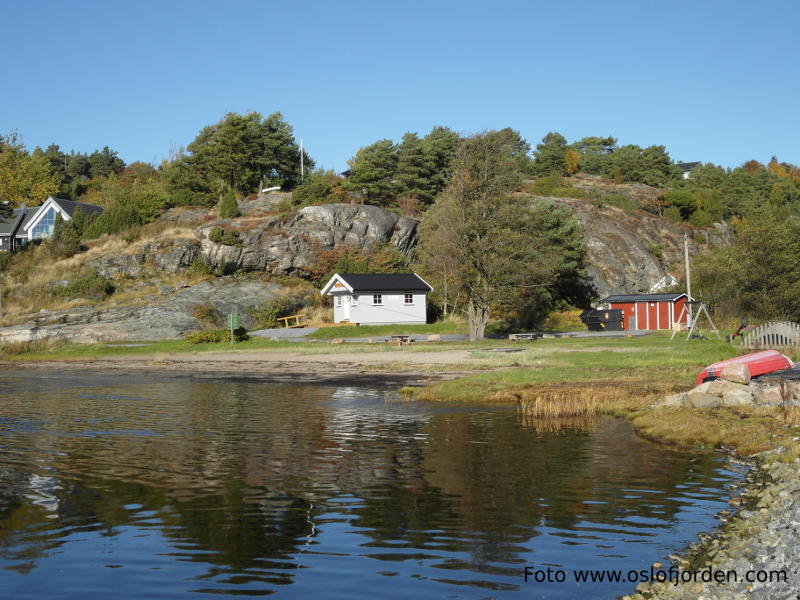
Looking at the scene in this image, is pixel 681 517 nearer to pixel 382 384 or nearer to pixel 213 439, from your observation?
pixel 213 439

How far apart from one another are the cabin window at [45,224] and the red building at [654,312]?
68.1 m

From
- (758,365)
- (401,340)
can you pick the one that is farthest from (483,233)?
(758,365)

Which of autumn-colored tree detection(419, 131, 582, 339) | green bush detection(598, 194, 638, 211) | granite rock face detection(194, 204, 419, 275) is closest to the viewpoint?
autumn-colored tree detection(419, 131, 582, 339)

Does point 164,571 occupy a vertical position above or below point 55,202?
below

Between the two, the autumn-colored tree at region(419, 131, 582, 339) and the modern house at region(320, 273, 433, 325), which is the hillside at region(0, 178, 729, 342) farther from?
the autumn-colored tree at region(419, 131, 582, 339)

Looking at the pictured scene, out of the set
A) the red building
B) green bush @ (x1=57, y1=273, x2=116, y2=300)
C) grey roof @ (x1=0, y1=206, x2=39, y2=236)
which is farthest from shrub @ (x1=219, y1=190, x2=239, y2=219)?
the red building

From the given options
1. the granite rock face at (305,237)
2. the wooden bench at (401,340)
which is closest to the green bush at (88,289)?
the granite rock face at (305,237)

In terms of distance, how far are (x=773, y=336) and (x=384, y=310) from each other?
119ft

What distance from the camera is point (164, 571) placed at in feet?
36.0

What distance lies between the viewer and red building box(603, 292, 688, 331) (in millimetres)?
70000

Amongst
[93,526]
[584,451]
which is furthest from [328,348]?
[93,526]

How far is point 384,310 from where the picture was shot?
71.1m

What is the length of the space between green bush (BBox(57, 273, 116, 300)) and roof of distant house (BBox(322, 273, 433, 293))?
2091 cm

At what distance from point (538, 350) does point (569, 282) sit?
119 feet
